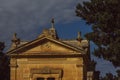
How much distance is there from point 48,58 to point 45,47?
4.45 ft

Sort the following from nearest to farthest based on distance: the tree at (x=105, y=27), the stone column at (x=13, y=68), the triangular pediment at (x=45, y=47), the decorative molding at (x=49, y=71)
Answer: the tree at (x=105, y=27) < the triangular pediment at (x=45, y=47) < the decorative molding at (x=49, y=71) < the stone column at (x=13, y=68)

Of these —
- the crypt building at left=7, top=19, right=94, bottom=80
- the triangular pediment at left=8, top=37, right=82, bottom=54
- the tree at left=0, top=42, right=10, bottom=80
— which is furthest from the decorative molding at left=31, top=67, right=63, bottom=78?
the tree at left=0, top=42, right=10, bottom=80

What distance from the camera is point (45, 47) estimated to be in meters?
62.5

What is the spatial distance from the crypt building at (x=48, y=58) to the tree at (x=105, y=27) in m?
2.20

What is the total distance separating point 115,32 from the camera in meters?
59.3

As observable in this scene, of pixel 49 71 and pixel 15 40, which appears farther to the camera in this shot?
pixel 15 40

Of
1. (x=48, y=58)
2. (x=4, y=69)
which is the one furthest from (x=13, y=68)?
(x=4, y=69)

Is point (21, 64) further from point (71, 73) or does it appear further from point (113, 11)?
point (113, 11)

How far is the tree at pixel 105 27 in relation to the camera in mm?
58844

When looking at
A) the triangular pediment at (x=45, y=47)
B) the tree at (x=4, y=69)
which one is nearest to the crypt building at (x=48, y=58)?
the triangular pediment at (x=45, y=47)

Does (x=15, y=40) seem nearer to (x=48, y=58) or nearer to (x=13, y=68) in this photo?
(x=13, y=68)

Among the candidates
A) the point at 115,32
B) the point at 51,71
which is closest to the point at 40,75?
the point at 51,71

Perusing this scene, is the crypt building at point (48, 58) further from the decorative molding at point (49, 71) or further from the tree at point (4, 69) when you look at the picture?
the tree at point (4, 69)

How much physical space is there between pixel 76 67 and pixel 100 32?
490cm
